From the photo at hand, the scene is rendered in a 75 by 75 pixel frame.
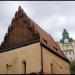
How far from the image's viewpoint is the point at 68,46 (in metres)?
69.2

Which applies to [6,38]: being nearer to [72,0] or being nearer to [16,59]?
[16,59]

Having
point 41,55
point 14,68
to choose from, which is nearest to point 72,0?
point 41,55

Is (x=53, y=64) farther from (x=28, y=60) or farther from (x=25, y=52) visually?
(x=25, y=52)

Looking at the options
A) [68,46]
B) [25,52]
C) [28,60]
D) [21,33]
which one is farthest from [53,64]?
[68,46]

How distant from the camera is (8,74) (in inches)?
1010

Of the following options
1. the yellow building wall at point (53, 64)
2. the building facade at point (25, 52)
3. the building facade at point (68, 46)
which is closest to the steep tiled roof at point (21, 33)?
the building facade at point (25, 52)

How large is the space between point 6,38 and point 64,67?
9090 millimetres

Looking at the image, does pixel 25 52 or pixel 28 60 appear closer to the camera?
pixel 28 60

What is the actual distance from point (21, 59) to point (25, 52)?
0.96 m

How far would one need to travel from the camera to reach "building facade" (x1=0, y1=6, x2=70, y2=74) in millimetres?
23688

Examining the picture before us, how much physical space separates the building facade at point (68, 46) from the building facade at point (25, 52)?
38.0 meters

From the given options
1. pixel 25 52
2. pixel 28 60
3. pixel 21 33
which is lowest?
pixel 28 60

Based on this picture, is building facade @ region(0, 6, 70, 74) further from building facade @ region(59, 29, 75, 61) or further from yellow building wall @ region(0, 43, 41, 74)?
building facade @ region(59, 29, 75, 61)

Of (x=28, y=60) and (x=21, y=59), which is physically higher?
(x=21, y=59)
